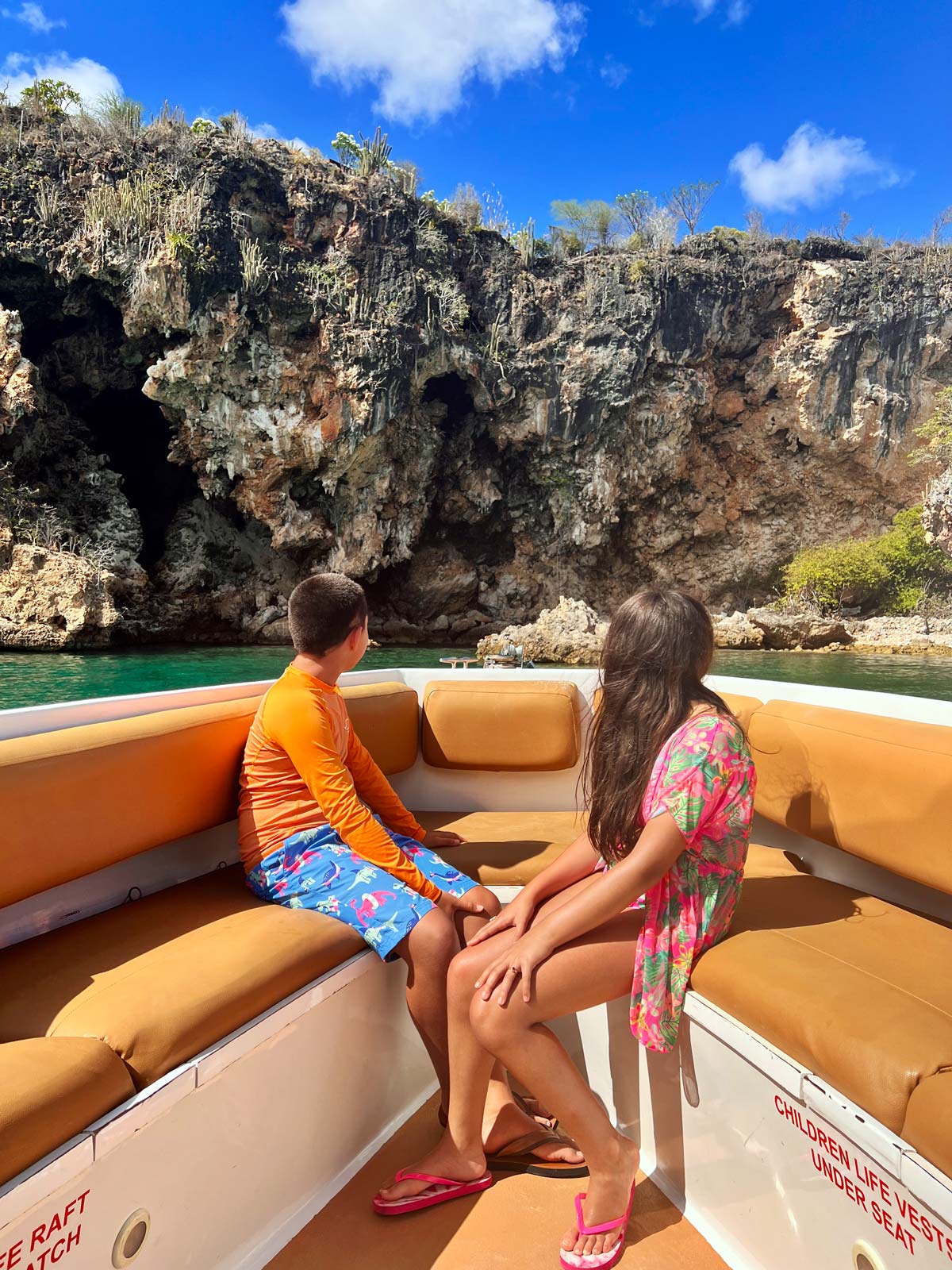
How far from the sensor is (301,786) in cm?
174

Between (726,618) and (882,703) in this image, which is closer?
(882,703)

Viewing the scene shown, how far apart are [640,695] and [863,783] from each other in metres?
0.71

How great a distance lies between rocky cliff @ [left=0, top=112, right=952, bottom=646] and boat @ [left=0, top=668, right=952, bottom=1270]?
Answer: 14.9 m

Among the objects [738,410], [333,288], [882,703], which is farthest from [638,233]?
[882,703]

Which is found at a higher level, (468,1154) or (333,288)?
(333,288)

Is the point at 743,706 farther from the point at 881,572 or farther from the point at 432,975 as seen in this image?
the point at 881,572

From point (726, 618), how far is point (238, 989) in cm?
1899

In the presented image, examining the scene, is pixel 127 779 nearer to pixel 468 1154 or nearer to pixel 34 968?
pixel 34 968

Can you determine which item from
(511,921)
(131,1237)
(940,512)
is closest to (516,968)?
(511,921)

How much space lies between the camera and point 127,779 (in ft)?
5.17

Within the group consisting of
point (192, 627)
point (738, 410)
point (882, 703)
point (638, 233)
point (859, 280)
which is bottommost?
point (192, 627)

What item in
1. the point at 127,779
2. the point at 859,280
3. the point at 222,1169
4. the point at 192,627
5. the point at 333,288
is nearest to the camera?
the point at 222,1169

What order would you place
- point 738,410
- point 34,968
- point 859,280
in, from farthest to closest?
point 738,410
point 859,280
point 34,968

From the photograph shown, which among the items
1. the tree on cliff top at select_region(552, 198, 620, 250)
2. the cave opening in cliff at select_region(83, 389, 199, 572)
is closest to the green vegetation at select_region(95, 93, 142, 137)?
the cave opening in cliff at select_region(83, 389, 199, 572)
